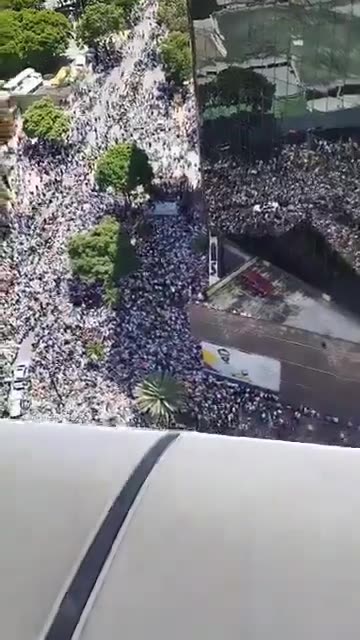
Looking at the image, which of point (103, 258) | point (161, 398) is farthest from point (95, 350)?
point (103, 258)

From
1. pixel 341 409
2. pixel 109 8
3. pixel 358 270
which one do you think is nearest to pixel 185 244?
pixel 358 270

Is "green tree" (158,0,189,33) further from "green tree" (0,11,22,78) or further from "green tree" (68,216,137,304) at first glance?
"green tree" (68,216,137,304)

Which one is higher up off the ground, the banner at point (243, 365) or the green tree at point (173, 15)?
the green tree at point (173, 15)

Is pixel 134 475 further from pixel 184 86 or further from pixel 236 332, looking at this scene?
pixel 184 86

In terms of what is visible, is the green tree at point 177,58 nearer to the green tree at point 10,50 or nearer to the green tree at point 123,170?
the green tree at point 123,170

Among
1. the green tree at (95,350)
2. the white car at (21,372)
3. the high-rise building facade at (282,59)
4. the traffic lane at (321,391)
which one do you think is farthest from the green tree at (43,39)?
the traffic lane at (321,391)

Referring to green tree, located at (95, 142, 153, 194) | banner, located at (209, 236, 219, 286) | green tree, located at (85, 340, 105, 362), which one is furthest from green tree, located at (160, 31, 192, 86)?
green tree, located at (85, 340, 105, 362)

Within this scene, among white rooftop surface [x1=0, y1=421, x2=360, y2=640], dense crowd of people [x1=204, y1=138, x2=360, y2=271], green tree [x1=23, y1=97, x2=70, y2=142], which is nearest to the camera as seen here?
white rooftop surface [x1=0, y1=421, x2=360, y2=640]
